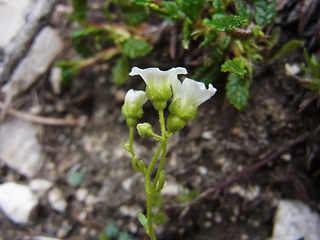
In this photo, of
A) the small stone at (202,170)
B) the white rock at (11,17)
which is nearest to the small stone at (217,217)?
the small stone at (202,170)

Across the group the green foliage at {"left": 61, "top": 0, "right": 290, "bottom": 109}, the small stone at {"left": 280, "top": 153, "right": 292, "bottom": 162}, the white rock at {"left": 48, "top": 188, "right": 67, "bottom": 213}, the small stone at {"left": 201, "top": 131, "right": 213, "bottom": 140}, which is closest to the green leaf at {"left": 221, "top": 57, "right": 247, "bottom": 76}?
the green foliage at {"left": 61, "top": 0, "right": 290, "bottom": 109}

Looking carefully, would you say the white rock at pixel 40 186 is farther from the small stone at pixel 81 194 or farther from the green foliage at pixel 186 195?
the green foliage at pixel 186 195

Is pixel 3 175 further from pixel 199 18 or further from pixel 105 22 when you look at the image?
pixel 199 18

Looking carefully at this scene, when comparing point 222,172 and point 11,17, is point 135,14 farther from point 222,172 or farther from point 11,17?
point 222,172

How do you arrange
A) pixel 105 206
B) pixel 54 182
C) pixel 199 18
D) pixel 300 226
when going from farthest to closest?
pixel 54 182, pixel 105 206, pixel 300 226, pixel 199 18

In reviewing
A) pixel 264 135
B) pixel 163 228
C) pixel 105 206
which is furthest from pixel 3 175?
pixel 264 135

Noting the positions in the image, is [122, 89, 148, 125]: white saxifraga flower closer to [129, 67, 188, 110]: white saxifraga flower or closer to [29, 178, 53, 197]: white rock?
[129, 67, 188, 110]: white saxifraga flower
